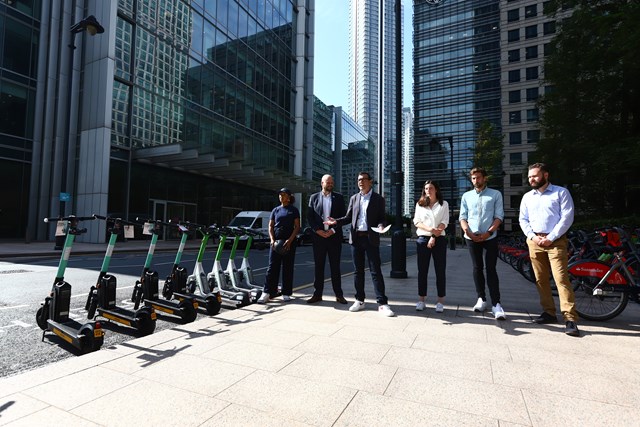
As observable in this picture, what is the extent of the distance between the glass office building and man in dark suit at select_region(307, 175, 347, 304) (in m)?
16.3

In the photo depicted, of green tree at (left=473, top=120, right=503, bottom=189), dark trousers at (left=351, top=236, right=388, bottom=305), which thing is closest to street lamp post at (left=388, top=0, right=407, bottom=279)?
dark trousers at (left=351, top=236, right=388, bottom=305)

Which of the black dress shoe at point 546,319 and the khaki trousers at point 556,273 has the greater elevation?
the khaki trousers at point 556,273

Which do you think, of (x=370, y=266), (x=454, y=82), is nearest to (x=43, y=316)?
(x=370, y=266)

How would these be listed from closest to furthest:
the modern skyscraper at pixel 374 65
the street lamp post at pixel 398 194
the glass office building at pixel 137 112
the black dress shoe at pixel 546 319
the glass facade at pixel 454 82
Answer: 1. the black dress shoe at pixel 546 319
2. the street lamp post at pixel 398 194
3. the modern skyscraper at pixel 374 65
4. the glass office building at pixel 137 112
5. the glass facade at pixel 454 82

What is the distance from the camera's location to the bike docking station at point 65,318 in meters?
3.46

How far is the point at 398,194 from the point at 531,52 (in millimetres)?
59440

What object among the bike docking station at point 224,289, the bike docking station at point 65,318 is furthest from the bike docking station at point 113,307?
the bike docking station at point 224,289

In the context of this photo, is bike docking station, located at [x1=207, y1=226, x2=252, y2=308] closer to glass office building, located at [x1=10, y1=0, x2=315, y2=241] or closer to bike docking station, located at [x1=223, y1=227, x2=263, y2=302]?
bike docking station, located at [x1=223, y1=227, x2=263, y2=302]

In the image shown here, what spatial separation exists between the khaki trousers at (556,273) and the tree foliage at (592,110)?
9.70m

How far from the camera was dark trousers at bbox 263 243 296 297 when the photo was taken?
5.96 meters

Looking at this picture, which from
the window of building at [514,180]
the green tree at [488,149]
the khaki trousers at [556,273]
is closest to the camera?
the khaki trousers at [556,273]

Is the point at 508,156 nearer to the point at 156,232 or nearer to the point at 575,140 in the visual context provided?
→ the point at 575,140

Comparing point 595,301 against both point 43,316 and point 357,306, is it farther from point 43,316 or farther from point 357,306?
point 43,316

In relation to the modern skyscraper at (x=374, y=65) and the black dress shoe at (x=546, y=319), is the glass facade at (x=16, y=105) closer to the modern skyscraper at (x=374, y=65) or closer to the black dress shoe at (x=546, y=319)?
the modern skyscraper at (x=374, y=65)
